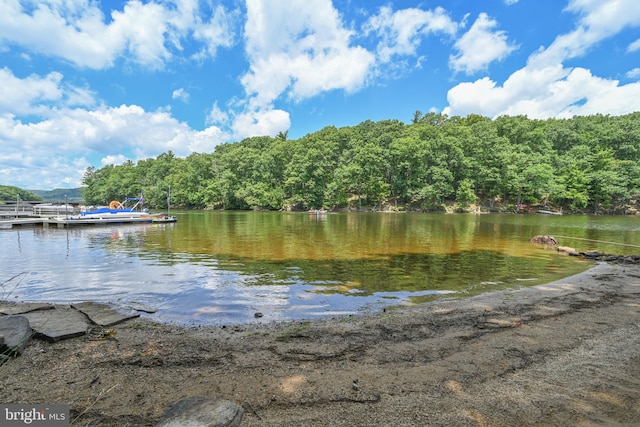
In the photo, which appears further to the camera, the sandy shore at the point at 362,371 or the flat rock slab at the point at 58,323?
the flat rock slab at the point at 58,323

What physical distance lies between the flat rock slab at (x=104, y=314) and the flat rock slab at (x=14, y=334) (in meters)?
1.19

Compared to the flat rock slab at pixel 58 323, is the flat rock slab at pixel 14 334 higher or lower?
higher

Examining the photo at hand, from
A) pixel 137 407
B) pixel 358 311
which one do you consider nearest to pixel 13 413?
pixel 137 407

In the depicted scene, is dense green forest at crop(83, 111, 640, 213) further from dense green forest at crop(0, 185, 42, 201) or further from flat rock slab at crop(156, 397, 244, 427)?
dense green forest at crop(0, 185, 42, 201)

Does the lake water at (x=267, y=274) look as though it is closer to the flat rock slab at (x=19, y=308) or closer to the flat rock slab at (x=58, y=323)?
the flat rock slab at (x=19, y=308)

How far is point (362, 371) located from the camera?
4066 millimetres

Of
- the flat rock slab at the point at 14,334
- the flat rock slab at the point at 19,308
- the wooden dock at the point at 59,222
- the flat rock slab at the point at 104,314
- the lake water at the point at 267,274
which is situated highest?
the wooden dock at the point at 59,222

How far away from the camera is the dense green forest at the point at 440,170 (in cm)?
6162

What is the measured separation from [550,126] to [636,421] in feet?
315

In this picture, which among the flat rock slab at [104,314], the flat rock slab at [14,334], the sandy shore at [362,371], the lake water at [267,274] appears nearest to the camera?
the sandy shore at [362,371]

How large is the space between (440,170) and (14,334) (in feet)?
226

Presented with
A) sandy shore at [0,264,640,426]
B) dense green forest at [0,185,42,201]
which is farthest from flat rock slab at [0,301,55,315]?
dense green forest at [0,185,42,201]

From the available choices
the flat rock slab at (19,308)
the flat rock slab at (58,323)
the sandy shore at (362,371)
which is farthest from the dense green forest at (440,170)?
the flat rock slab at (58,323)

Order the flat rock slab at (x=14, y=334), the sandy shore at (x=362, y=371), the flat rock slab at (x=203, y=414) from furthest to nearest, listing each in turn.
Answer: the flat rock slab at (x=14, y=334), the sandy shore at (x=362, y=371), the flat rock slab at (x=203, y=414)
